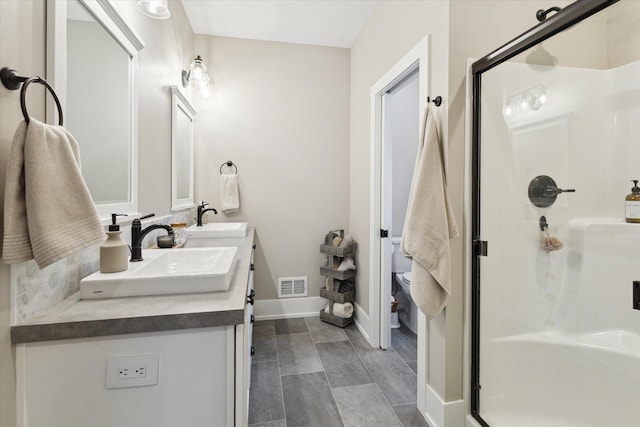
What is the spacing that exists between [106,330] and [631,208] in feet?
6.45

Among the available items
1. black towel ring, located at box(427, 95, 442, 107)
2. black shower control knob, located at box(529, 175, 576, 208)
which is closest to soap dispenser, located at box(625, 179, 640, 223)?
black shower control knob, located at box(529, 175, 576, 208)

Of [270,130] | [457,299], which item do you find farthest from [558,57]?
[270,130]

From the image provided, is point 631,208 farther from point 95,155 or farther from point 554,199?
point 95,155

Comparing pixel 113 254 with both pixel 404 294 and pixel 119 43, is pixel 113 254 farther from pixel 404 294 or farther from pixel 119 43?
pixel 404 294

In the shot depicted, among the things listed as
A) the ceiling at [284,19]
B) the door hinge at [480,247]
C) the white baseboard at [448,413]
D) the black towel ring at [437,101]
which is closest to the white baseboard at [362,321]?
the white baseboard at [448,413]

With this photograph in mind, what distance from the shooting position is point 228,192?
111 inches

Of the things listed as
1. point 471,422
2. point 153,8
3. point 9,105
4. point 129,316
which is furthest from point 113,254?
point 471,422

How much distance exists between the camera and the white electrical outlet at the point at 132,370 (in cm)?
82

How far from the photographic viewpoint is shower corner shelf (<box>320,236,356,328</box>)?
278 centimetres

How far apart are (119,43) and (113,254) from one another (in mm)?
985

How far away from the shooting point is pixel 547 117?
1.47 meters

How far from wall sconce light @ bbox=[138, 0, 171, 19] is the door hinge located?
183cm

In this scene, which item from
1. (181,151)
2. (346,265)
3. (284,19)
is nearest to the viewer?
(181,151)

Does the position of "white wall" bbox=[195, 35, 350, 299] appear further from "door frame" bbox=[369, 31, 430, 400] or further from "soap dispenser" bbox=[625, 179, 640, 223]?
"soap dispenser" bbox=[625, 179, 640, 223]
